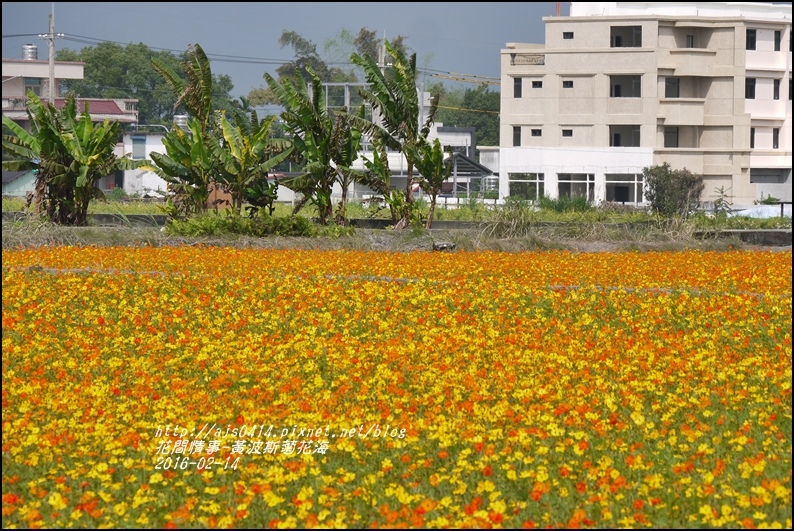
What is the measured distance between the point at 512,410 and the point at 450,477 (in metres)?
1.82

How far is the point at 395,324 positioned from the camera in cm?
1431

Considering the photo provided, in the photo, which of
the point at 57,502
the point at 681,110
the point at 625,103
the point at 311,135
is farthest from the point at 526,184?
the point at 57,502

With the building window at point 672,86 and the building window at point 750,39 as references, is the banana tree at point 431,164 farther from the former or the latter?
the building window at point 750,39

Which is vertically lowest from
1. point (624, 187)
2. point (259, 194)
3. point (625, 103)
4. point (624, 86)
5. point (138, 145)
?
point (259, 194)

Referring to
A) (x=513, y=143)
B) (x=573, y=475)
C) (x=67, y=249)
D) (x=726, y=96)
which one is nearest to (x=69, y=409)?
(x=573, y=475)

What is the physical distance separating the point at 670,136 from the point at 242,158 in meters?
44.4

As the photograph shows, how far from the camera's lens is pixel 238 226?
25984 mm

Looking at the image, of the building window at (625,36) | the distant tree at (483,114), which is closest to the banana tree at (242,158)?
the building window at (625,36)

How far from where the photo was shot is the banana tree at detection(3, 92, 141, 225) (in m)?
27.3

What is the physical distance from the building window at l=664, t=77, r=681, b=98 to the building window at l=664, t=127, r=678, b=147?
209cm

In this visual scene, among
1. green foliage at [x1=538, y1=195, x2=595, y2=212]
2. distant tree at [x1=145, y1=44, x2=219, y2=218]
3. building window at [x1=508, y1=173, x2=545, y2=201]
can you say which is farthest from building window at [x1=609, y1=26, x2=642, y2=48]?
distant tree at [x1=145, y1=44, x2=219, y2=218]

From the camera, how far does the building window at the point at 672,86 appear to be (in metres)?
65.2

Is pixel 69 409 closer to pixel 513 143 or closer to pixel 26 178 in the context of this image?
pixel 513 143

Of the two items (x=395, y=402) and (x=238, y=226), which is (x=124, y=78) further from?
(x=395, y=402)
